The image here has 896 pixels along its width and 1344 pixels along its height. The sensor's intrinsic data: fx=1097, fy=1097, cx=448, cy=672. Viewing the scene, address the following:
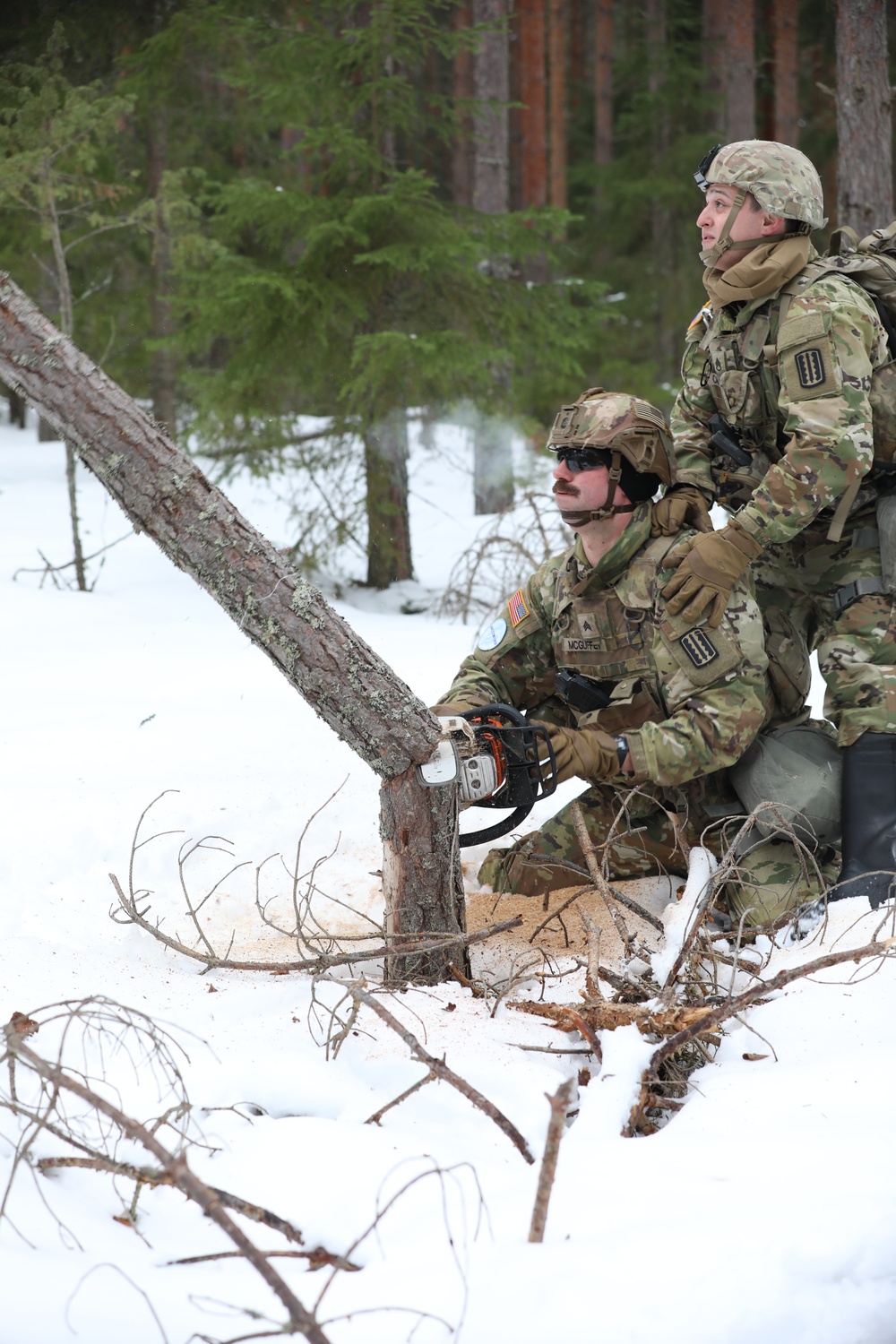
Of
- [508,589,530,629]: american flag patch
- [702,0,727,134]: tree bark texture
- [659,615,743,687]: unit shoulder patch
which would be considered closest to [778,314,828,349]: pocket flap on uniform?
[659,615,743,687]: unit shoulder patch

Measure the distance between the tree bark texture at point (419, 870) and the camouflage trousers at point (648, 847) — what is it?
0.46 metres

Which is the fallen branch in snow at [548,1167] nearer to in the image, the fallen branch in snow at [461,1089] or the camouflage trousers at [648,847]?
the fallen branch in snow at [461,1089]

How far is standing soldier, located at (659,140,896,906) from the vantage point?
127 inches

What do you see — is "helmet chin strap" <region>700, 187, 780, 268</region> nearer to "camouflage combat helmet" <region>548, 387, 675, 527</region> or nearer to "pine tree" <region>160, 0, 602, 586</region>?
"camouflage combat helmet" <region>548, 387, 675, 527</region>

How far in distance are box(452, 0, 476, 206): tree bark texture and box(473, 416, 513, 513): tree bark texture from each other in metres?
4.57

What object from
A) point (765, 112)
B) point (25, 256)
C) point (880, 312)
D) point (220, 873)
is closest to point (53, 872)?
point (220, 873)

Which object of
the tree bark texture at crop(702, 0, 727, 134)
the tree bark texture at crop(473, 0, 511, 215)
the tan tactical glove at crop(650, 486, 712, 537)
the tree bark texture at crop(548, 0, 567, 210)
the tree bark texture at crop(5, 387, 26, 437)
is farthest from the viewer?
the tree bark texture at crop(5, 387, 26, 437)

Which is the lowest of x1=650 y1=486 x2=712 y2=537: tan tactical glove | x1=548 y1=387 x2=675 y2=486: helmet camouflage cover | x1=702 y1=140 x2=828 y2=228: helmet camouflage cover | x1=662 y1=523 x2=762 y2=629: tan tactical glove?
x1=662 y1=523 x2=762 y2=629: tan tactical glove

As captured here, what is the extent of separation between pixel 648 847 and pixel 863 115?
A: 490 cm

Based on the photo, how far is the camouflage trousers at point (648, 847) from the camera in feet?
11.3

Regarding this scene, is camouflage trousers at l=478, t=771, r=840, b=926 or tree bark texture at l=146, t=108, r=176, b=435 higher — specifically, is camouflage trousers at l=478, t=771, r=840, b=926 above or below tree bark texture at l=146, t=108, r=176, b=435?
below

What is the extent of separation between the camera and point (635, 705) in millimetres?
3668

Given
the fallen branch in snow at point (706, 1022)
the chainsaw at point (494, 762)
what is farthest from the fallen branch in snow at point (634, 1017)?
the chainsaw at point (494, 762)

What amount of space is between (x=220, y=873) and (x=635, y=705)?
1569 mm
